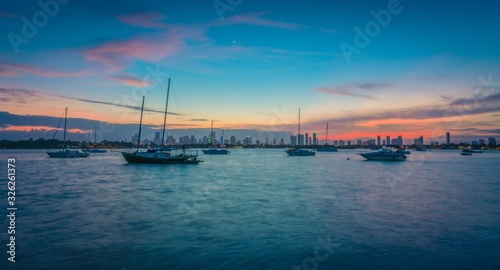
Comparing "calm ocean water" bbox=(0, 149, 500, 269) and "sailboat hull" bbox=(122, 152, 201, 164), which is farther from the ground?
"sailboat hull" bbox=(122, 152, 201, 164)

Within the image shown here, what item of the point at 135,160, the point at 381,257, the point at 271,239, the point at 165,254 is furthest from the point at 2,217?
the point at 135,160

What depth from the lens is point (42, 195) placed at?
26.6 m

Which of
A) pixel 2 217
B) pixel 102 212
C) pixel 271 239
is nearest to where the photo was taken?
pixel 271 239

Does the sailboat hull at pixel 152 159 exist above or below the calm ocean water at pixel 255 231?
above

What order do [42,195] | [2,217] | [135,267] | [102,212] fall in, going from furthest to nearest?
[42,195] < [102,212] < [2,217] < [135,267]

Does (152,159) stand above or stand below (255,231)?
above

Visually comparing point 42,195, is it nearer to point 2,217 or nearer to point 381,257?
point 2,217

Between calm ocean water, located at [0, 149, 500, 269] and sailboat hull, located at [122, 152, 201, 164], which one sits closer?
calm ocean water, located at [0, 149, 500, 269]

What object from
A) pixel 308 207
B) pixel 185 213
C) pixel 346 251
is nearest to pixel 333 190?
pixel 308 207

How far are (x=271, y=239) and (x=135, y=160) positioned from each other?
189 ft

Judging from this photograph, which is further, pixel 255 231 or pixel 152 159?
pixel 152 159

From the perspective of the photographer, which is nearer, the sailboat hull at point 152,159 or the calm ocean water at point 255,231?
the calm ocean water at point 255,231

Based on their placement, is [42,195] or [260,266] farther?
[42,195]

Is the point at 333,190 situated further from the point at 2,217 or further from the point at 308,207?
the point at 2,217
